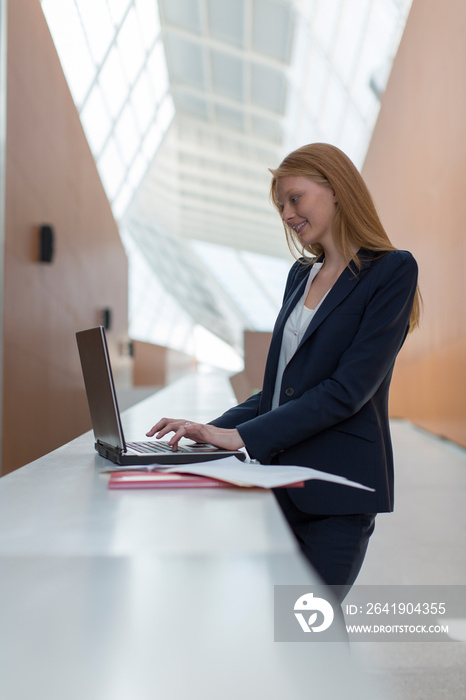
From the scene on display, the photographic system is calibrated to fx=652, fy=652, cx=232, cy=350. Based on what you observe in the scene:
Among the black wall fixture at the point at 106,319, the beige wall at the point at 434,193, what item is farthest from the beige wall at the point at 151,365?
the beige wall at the point at 434,193

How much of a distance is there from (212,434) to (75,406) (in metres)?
8.65

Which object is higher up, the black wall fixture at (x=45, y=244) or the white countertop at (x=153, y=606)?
the black wall fixture at (x=45, y=244)

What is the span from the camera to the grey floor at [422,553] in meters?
2.94

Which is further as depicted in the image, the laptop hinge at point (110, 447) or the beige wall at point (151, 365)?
the beige wall at point (151, 365)

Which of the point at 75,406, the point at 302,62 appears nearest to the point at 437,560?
the point at 75,406

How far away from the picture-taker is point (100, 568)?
946 millimetres

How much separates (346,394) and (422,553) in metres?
3.16

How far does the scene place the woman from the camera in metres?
1.74

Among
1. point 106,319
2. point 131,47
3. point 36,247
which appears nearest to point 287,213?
point 36,247

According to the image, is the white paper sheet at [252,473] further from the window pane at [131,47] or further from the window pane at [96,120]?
the window pane at [131,47]

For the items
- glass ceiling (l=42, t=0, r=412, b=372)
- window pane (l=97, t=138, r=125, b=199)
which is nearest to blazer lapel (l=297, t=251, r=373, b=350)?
glass ceiling (l=42, t=0, r=412, b=372)

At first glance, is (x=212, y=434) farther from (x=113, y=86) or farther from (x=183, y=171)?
(x=183, y=171)

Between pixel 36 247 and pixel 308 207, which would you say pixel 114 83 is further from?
pixel 308 207

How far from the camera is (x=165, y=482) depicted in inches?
60.2
